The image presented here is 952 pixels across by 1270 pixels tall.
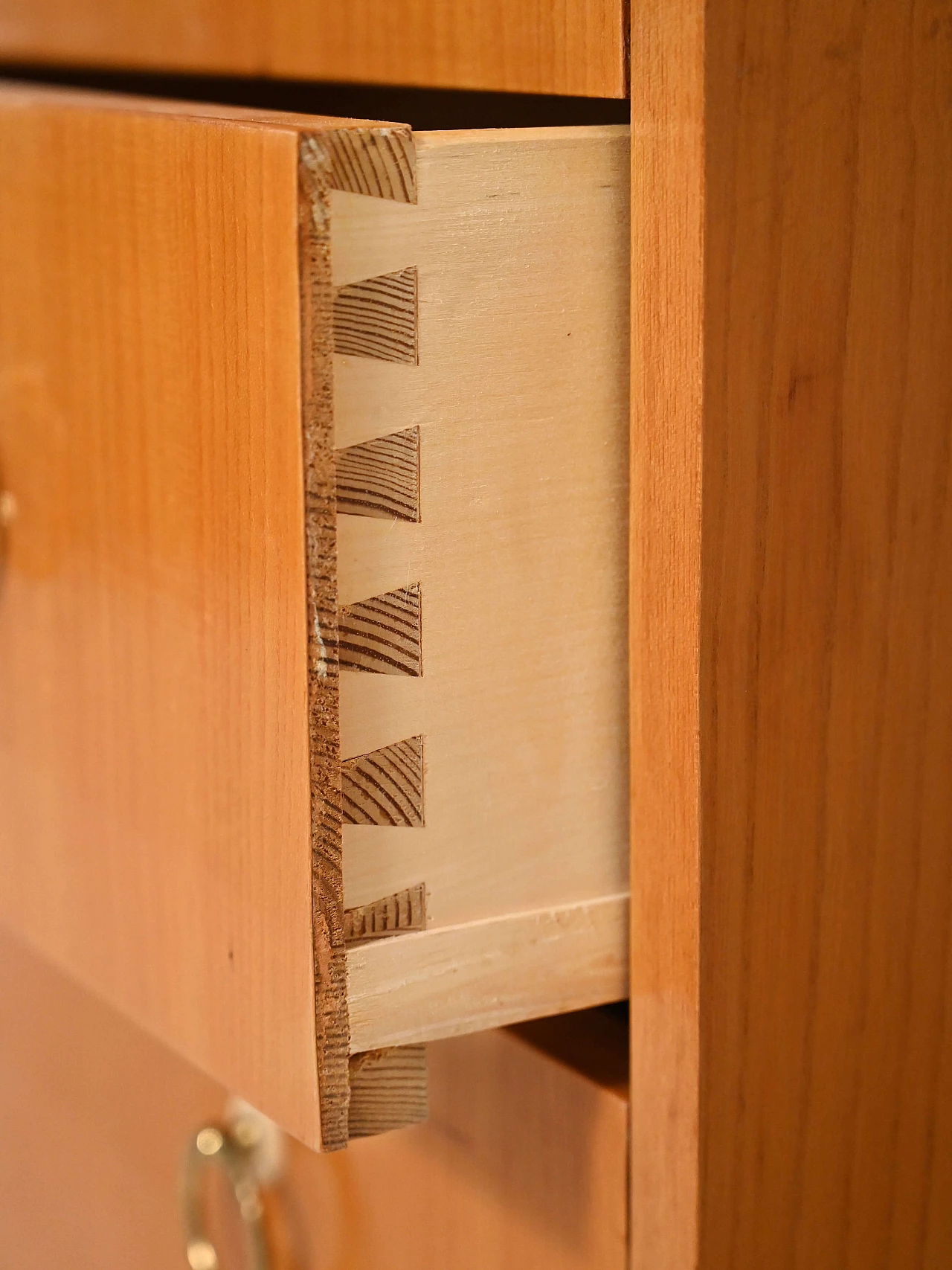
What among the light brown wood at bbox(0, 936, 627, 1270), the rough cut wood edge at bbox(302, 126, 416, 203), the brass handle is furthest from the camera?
the brass handle

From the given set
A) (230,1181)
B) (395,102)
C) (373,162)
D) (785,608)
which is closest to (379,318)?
(373,162)

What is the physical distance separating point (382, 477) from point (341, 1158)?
0.32m

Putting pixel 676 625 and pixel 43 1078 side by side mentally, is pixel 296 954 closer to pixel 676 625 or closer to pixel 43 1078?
pixel 676 625

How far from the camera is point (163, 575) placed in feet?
1.24

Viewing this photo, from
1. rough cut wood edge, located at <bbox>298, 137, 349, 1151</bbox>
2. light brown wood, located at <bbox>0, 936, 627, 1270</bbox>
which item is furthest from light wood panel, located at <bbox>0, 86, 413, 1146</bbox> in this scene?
light brown wood, located at <bbox>0, 936, 627, 1270</bbox>

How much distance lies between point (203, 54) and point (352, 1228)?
440 mm

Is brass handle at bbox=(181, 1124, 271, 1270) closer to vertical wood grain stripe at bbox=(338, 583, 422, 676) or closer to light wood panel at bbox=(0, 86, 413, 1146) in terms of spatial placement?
light wood panel at bbox=(0, 86, 413, 1146)

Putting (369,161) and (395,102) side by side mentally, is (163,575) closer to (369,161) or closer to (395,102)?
(369,161)

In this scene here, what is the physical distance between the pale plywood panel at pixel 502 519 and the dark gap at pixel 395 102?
15cm

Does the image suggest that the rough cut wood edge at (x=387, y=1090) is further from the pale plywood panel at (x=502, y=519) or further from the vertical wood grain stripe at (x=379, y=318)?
the vertical wood grain stripe at (x=379, y=318)

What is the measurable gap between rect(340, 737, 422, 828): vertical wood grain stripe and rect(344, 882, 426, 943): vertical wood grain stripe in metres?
0.02

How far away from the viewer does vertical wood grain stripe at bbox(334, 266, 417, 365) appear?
31cm

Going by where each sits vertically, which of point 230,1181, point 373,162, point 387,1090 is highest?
point 373,162

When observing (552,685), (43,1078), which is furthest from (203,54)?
(43,1078)
